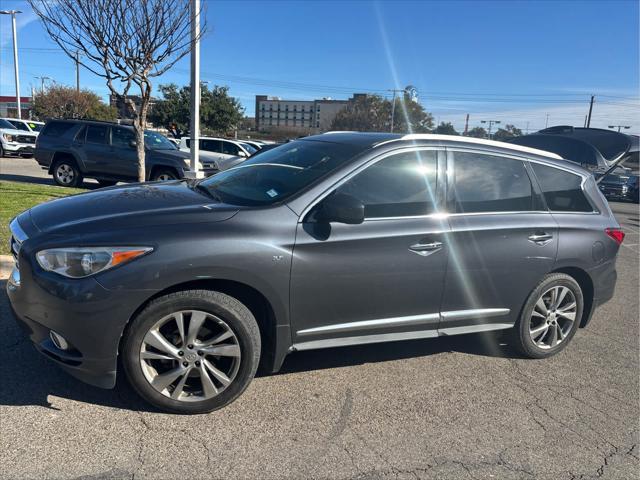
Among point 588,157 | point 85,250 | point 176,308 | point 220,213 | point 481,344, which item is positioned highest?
point 588,157

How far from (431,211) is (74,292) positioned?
2415 mm

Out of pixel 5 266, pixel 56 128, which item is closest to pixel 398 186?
pixel 5 266

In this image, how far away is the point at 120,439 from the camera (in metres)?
2.84

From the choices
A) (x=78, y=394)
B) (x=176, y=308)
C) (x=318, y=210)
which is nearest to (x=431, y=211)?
(x=318, y=210)

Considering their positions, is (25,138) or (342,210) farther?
(25,138)

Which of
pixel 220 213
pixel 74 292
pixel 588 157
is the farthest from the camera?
pixel 588 157

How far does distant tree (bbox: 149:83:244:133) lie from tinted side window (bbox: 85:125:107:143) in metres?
30.5

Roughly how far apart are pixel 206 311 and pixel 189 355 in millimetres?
294

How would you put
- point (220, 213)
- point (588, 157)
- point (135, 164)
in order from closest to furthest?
point (220, 213), point (588, 157), point (135, 164)

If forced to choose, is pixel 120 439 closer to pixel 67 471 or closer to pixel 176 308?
pixel 67 471

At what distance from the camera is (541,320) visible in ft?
14.1

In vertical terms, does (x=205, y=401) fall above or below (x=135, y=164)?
below

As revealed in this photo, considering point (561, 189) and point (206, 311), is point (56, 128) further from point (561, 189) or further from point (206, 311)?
point (561, 189)

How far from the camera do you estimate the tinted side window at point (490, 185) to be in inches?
152
